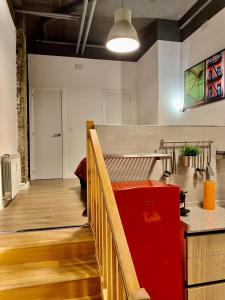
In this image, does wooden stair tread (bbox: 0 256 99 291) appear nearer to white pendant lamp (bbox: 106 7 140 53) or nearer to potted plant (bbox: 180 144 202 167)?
potted plant (bbox: 180 144 202 167)

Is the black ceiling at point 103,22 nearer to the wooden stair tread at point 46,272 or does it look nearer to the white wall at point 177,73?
the white wall at point 177,73

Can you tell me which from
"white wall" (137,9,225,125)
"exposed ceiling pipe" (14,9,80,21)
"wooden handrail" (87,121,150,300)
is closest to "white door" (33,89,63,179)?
"exposed ceiling pipe" (14,9,80,21)

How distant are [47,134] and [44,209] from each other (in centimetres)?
288

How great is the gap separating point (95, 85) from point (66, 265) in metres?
4.55

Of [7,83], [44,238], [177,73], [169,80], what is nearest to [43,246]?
[44,238]

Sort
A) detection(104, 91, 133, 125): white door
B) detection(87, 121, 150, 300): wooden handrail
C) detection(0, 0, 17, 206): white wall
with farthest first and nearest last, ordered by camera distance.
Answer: detection(104, 91, 133, 125): white door, detection(0, 0, 17, 206): white wall, detection(87, 121, 150, 300): wooden handrail

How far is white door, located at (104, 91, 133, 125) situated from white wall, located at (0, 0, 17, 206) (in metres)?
2.36

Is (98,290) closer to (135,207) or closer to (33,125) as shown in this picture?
(135,207)

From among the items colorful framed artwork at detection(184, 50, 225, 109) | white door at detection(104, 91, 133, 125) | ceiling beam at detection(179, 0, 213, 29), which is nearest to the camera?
colorful framed artwork at detection(184, 50, 225, 109)

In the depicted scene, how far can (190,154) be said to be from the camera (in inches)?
96.2

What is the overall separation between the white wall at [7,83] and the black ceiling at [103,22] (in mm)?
801

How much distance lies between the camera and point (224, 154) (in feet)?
8.45

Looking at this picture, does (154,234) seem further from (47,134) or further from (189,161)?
(47,134)

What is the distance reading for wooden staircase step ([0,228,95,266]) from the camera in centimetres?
197
